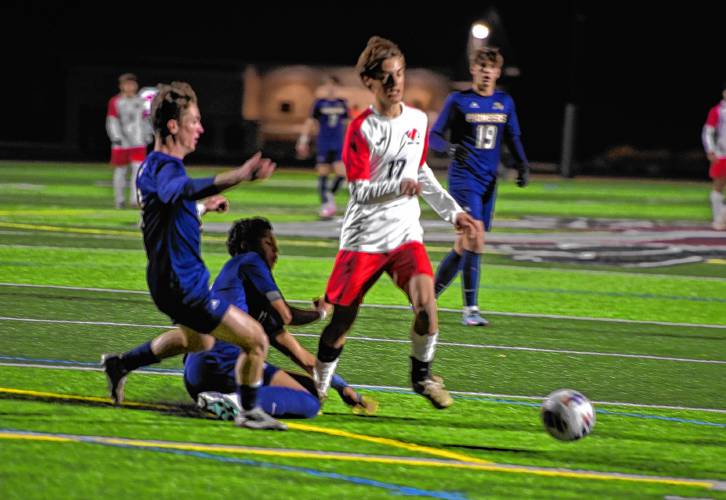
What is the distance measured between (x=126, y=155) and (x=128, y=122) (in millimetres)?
595

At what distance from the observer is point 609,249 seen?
19.0 m

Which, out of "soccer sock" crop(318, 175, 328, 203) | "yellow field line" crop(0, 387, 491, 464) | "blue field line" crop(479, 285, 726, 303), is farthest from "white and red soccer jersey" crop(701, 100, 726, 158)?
"yellow field line" crop(0, 387, 491, 464)

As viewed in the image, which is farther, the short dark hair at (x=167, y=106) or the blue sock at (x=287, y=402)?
the blue sock at (x=287, y=402)

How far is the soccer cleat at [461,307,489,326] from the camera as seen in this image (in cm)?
1160

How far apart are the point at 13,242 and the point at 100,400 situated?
9.83 m

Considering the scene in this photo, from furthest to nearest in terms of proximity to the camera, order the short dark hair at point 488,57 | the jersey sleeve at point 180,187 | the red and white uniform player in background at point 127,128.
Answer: the red and white uniform player in background at point 127,128, the short dark hair at point 488,57, the jersey sleeve at point 180,187

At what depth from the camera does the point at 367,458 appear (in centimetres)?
668

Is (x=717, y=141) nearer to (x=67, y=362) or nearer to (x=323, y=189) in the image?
(x=323, y=189)

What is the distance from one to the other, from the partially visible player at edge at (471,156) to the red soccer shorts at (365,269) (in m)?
3.75

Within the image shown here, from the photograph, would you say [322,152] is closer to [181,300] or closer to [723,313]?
[723,313]

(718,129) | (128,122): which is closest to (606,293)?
(718,129)

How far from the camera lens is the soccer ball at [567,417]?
7.14 m

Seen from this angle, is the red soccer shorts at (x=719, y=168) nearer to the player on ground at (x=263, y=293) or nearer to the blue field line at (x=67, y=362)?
the blue field line at (x=67, y=362)

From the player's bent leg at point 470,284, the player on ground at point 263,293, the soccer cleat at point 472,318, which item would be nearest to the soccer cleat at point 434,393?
the player on ground at point 263,293
